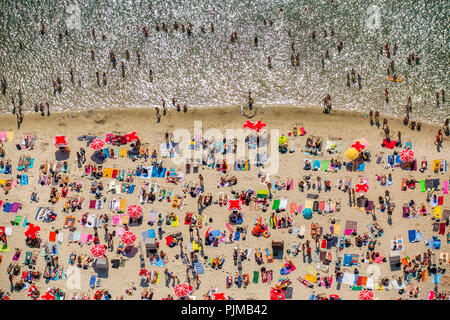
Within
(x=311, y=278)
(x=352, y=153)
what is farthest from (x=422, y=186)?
(x=311, y=278)

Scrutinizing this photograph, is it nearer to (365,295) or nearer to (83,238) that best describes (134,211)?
(83,238)

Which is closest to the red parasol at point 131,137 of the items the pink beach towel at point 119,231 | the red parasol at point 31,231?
the pink beach towel at point 119,231

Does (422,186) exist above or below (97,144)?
below

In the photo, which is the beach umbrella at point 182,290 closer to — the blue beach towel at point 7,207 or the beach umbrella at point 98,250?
the beach umbrella at point 98,250

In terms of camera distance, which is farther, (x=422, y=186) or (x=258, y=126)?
(x=258, y=126)

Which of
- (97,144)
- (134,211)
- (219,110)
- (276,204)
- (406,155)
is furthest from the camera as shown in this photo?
(219,110)

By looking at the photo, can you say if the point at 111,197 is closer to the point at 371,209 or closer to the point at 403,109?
the point at 371,209
